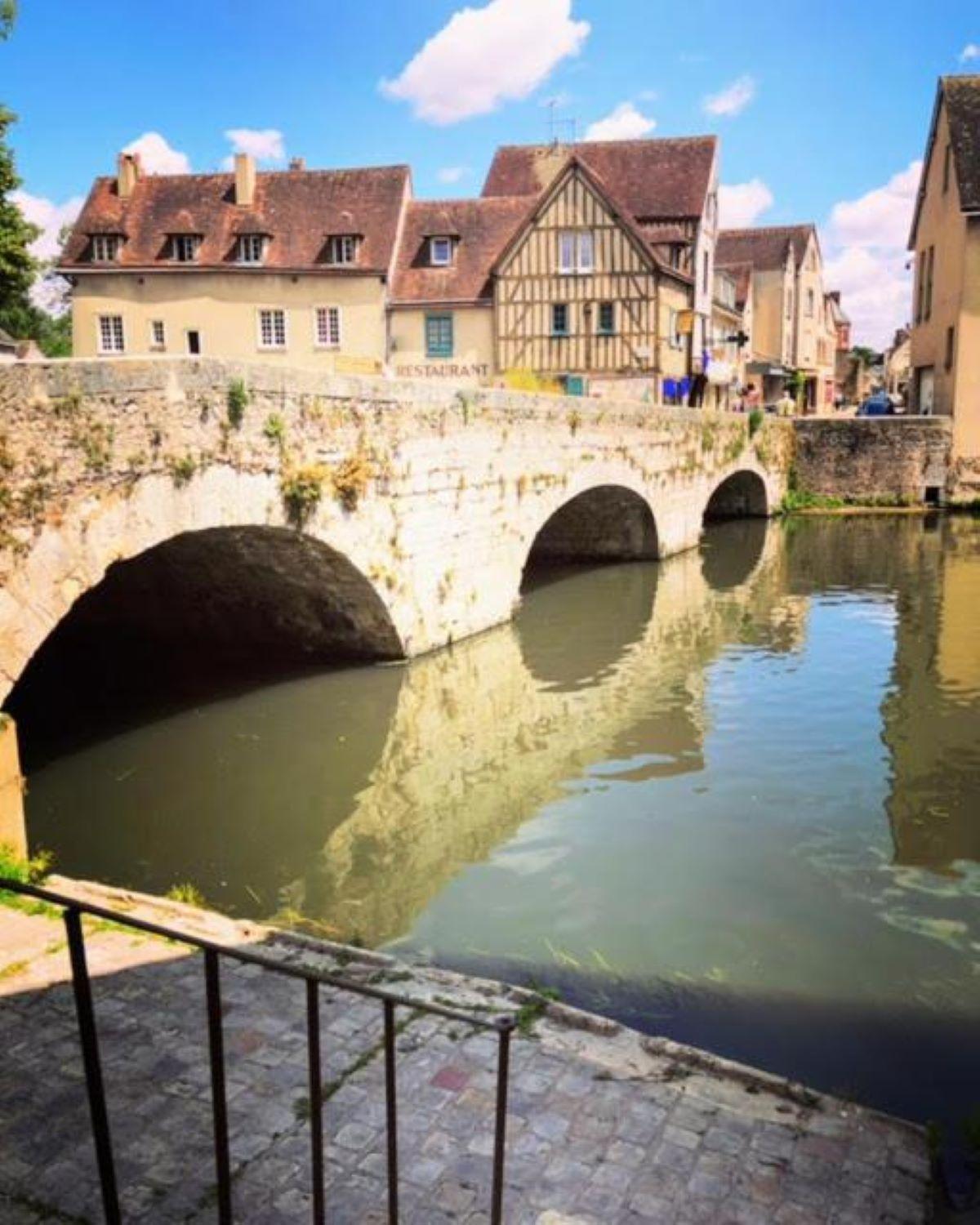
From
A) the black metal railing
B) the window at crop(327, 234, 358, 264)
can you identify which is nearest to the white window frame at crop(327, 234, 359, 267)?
the window at crop(327, 234, 358, 264)

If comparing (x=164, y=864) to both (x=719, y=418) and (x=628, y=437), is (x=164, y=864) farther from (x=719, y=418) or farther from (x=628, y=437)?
(x=719, y=418)

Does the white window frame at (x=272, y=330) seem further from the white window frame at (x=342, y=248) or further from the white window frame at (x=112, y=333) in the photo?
the white window frame at (x=112, y=333)

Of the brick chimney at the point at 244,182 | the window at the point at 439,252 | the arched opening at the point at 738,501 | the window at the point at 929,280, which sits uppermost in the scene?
the brick chimney at the point at 244,182

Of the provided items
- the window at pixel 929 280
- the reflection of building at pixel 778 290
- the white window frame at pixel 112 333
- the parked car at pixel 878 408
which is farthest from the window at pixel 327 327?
the reflection of building at pixel 778 290

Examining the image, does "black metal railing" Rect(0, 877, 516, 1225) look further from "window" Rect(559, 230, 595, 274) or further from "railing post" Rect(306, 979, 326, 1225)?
"window" Rect(559, 230, 595, 274)

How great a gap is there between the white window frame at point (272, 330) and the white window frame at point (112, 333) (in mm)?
3745

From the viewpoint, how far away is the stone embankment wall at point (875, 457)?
2842cm

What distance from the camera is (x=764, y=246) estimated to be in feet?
148

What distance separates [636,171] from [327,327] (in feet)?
36.1

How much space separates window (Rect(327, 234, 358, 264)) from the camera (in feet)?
94.7

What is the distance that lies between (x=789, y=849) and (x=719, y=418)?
16.3 metres

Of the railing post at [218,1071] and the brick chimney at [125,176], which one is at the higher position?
the brick chimney at [125,176]

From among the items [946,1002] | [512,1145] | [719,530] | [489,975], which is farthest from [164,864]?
[719,530]

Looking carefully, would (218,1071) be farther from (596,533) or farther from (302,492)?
(596,533)
